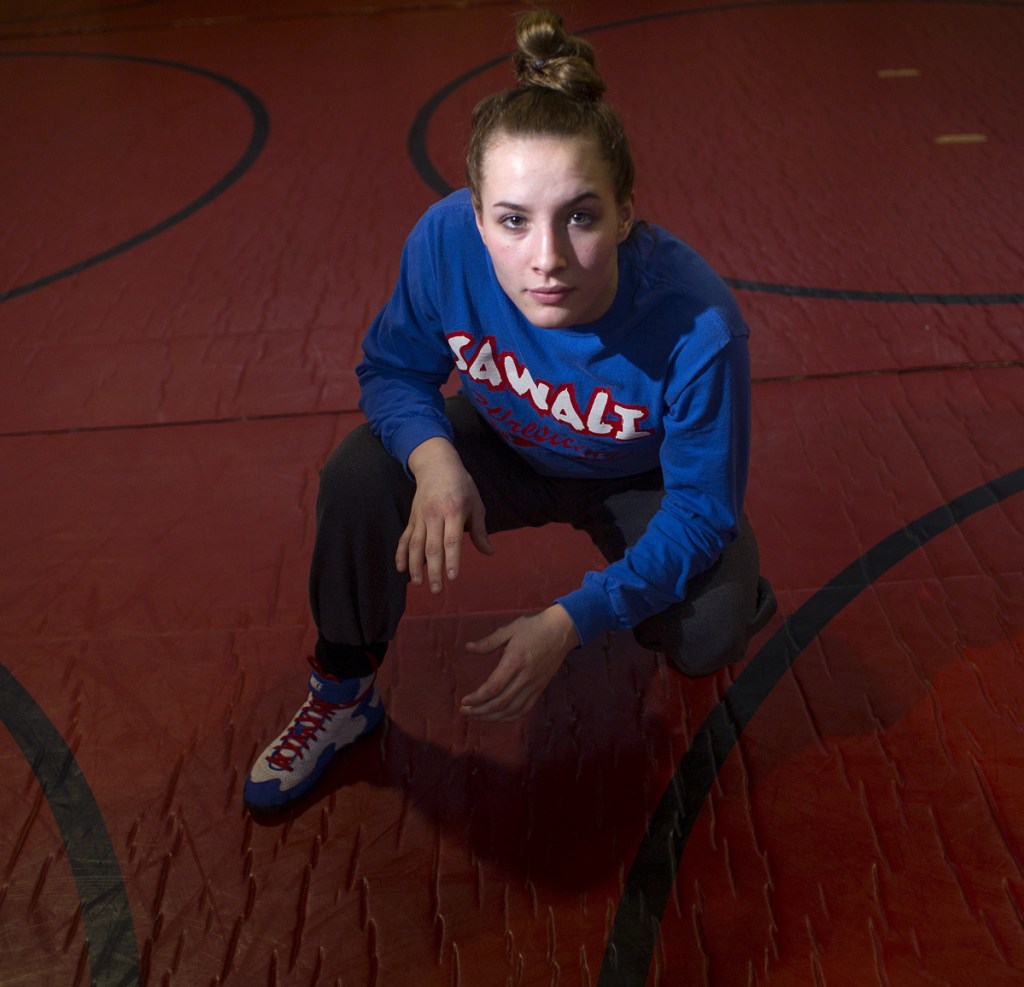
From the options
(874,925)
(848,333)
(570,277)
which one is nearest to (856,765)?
(874,925)

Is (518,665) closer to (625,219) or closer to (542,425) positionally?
(542,425)

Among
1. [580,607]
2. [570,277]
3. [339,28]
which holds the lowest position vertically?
[339,28]

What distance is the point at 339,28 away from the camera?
3.51 m

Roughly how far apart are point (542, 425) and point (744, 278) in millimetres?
1089

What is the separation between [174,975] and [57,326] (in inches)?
55.0

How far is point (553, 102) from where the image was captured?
2.70 ft

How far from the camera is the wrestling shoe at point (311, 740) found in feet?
3.53

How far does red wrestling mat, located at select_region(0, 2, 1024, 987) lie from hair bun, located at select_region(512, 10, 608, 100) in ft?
2.24

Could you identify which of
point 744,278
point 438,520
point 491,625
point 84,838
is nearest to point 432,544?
point 438,520

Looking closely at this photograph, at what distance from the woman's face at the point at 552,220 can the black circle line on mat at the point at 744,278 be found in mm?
1136

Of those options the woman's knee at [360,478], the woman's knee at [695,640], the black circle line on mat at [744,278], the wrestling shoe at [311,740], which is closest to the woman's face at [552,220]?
the woman's knee at [360,478]

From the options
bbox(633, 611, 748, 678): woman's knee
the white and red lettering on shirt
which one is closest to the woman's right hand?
the white and red lettering on shirt

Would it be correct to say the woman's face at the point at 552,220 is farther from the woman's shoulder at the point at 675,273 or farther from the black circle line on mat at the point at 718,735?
the black circle line on mat at the point at 718,735

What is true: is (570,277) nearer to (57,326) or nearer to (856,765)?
(856,765)
